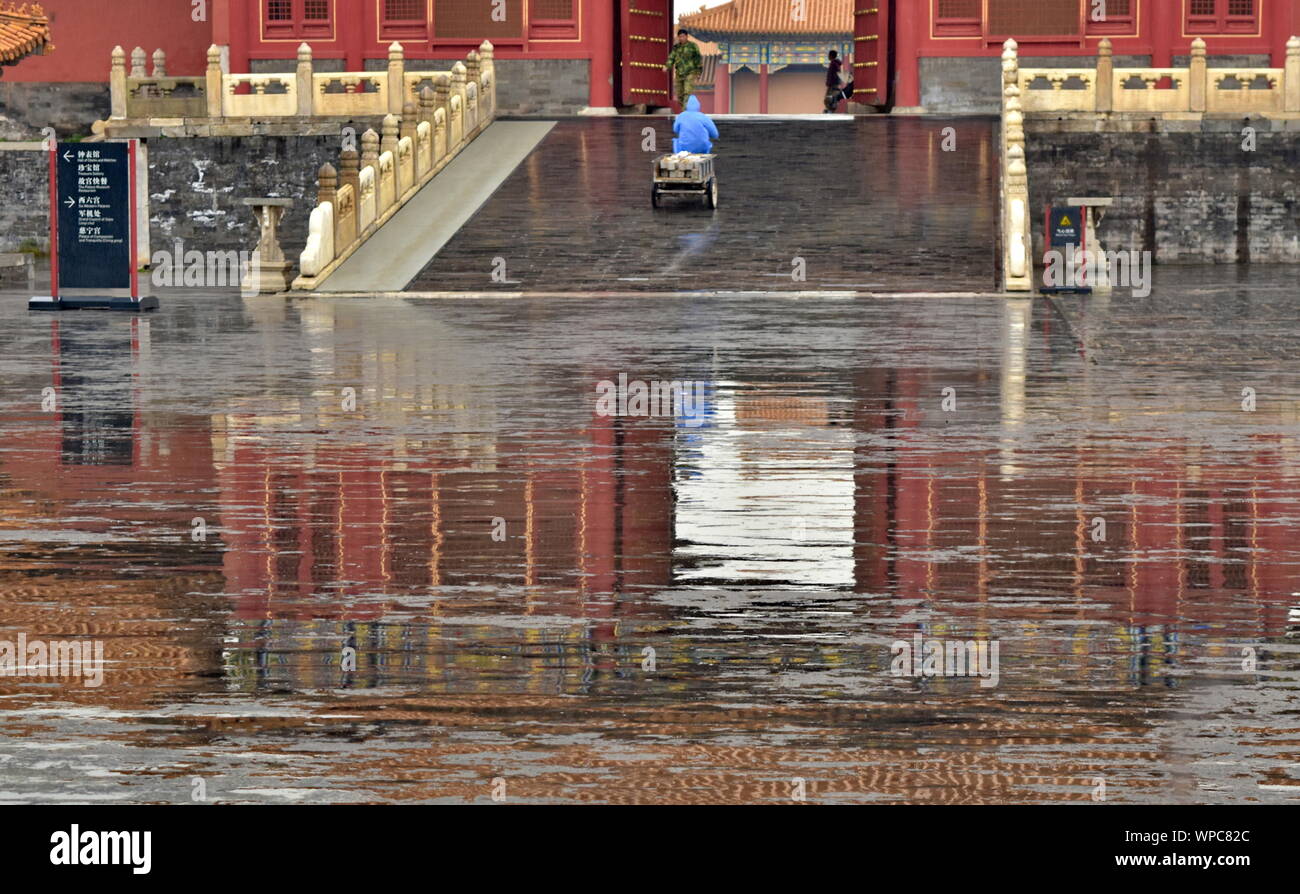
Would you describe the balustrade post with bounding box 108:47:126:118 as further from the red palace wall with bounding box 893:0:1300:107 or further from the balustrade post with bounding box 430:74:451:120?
the red palace wall with bounding box 893:0:1300:107

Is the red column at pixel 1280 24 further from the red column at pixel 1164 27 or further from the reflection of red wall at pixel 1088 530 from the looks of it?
the reflection of red wall at pixel 1088 530

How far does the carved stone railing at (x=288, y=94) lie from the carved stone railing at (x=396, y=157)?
0.04m

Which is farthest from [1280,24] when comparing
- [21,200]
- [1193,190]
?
[21,200]

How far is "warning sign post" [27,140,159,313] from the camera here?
67.5ft

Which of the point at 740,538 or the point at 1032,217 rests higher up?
the point at 1032,217

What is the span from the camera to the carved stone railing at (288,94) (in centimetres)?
3108

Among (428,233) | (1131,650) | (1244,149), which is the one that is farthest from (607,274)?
(1131,650)

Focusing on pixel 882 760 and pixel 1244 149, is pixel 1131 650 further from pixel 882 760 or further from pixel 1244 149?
pixel 1244 149

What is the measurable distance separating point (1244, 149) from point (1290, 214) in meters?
1.06

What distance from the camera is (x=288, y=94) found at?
1235 inches

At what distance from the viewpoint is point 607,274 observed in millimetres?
23594

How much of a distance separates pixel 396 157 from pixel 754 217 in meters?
4.49

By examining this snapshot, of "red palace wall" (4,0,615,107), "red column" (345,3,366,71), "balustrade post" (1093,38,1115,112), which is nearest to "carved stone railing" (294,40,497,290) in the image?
"red palace wall" (4,0,615,107)

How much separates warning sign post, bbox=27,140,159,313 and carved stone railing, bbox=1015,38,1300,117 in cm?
1321
